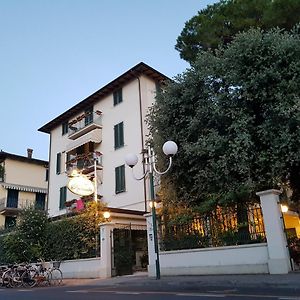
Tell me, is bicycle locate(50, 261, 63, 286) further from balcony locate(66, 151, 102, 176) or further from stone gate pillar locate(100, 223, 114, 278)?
balcony locate(66, 151, 102, 176)

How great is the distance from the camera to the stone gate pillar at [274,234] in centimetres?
1102

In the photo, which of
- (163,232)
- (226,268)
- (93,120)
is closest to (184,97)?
(163,232)

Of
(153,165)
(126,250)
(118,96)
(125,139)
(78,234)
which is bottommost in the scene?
(126,250)

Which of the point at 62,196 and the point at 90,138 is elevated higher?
the point at 90,138

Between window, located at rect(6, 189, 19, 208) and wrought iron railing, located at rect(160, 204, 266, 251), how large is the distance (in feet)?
87.6

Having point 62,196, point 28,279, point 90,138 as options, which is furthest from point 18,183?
point 28,279

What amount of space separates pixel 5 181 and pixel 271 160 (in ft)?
103

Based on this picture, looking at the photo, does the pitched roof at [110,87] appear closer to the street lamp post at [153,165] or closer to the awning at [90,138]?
the awning at [90,138]

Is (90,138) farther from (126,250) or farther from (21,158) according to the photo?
(21,158)

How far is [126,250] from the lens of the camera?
60.2 ft

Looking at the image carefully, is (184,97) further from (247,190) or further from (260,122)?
(247,190)

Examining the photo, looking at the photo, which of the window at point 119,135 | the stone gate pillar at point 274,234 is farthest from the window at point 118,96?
the stone gate pillar at point 274,234

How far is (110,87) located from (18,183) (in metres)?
17.8

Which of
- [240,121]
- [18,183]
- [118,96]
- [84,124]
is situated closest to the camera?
[240,121]
